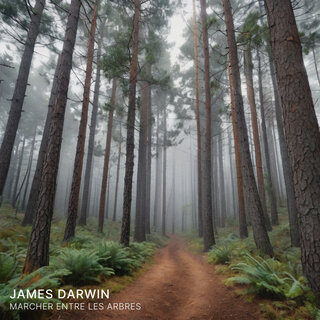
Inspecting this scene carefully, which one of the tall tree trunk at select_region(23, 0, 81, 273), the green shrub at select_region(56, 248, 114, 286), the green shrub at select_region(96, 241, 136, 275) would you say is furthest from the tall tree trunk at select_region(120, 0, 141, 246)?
the tall tree trunk at select_region(23, 0, 81, 273)

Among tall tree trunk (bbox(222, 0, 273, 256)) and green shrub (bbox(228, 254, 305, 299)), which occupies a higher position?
tall tree trunk (bbox(222, 0, 273, 256))

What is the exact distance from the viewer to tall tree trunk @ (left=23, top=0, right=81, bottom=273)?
152 inches

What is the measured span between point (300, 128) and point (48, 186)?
5.37 meters

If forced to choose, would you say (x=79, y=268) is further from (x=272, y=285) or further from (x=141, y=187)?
(x=141, y=187)

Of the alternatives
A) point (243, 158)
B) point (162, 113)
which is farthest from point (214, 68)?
point (243, 158)

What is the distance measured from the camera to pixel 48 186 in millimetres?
4215

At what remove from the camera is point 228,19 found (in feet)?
24.4

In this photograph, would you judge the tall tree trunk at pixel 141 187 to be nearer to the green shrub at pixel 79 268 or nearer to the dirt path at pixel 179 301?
the dirt path at pixel 179 301

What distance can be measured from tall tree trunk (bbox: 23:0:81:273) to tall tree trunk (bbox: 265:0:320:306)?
501cm

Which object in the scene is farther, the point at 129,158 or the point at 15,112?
the point at 15,112

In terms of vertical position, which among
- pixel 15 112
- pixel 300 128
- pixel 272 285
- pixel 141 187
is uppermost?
pixel 15 112

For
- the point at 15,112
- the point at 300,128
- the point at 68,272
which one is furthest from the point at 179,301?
the point at 15,112

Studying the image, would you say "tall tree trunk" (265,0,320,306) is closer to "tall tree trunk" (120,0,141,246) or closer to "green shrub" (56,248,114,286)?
"green shrub" (56,248,114,286)

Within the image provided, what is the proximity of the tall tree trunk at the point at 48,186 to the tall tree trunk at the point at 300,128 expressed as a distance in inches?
197
